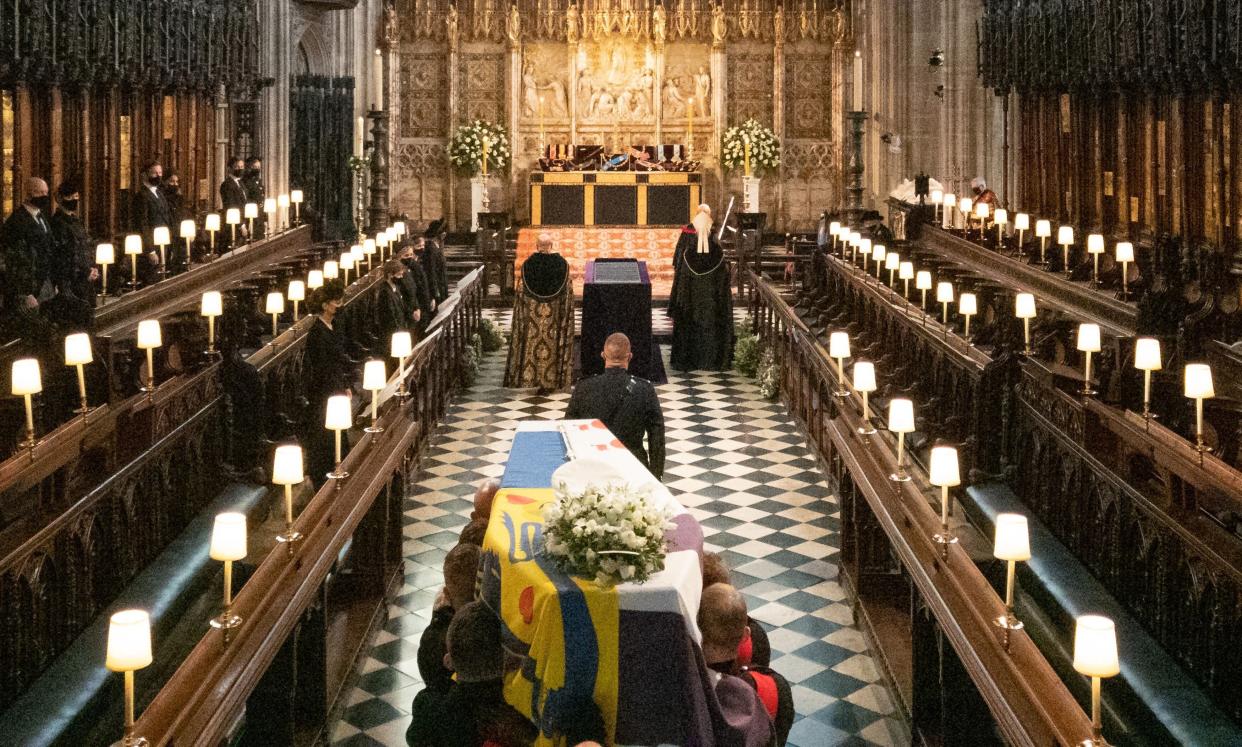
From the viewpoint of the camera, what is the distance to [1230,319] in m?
10.2

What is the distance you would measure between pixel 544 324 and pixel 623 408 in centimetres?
710

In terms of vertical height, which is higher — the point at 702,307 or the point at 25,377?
the point at 702,307

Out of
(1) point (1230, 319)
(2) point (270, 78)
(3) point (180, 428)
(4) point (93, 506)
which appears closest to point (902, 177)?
(2) point (270, 78)

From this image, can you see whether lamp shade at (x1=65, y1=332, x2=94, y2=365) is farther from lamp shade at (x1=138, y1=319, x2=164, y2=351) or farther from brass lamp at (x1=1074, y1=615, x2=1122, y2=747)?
brass lamp at (x1=1074, y1=615, x2=1122, y2=747)

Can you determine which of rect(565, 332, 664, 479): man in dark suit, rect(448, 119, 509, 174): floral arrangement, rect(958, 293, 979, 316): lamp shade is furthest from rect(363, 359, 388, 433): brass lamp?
rect(448, 119, 509, 174): floral arrangement

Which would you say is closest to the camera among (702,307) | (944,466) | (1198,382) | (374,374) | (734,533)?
(944,466)

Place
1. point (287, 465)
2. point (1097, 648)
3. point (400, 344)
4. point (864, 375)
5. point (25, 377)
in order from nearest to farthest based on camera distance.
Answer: point (1097, 648) < point (287, 465) < point (25, 377) < point (864, 375) < point (400, 344)

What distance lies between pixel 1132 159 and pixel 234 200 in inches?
435

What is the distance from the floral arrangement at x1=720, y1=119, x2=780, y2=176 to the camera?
26422mm

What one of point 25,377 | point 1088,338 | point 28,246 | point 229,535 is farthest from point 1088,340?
point 28,246

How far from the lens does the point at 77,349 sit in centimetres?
752

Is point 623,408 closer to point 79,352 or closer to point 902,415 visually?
point 902,415

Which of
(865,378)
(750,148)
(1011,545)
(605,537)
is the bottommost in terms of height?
(1011,545)

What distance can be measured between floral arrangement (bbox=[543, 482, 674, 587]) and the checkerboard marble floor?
7.85 ft
